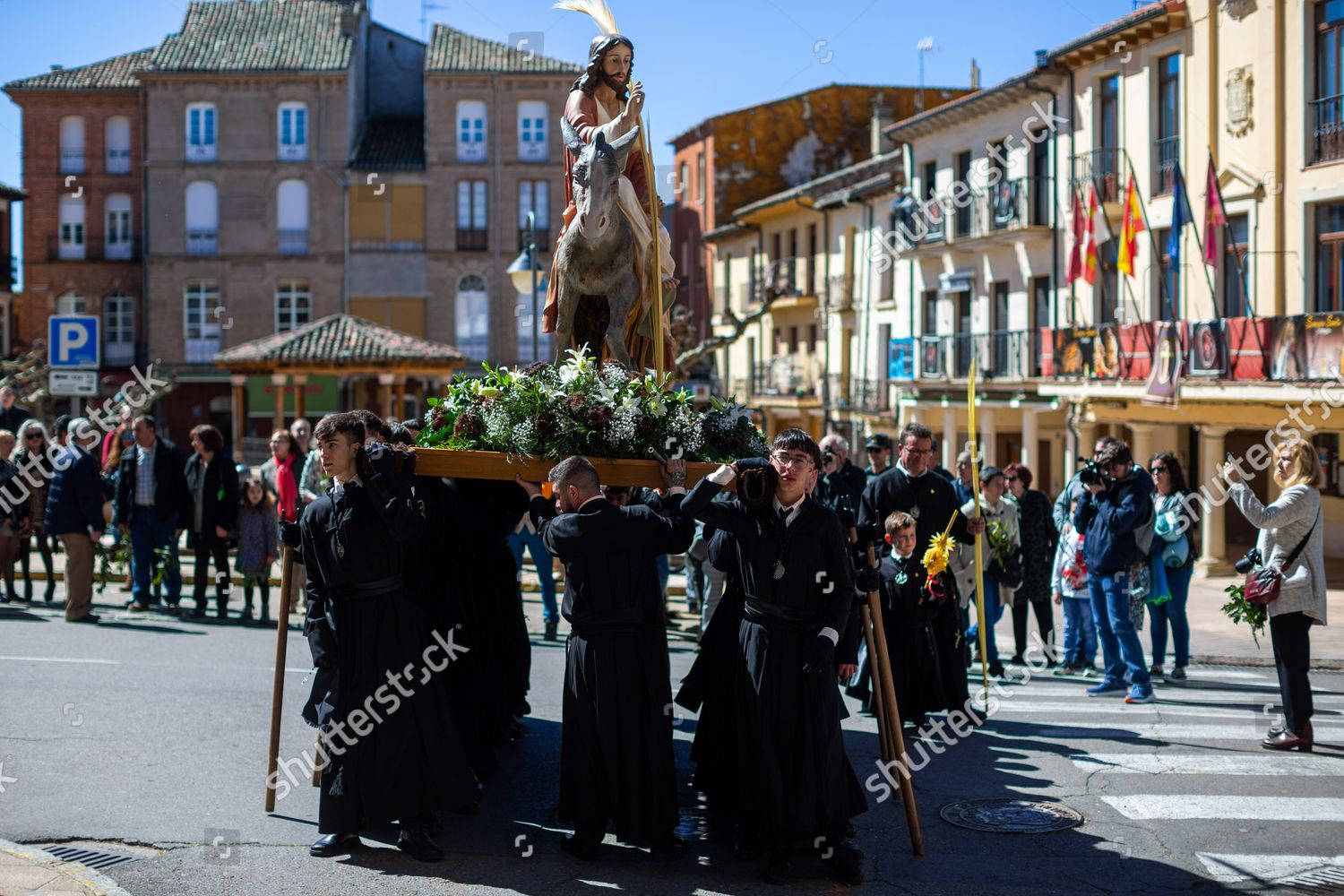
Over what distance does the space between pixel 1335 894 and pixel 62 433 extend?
14955 millimetres

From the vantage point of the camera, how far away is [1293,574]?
9141mm

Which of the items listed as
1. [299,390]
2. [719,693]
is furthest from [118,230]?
[719,693]

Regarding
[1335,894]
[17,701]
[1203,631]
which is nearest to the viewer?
[1335,894]

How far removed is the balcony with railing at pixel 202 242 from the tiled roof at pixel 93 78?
5.50 metres

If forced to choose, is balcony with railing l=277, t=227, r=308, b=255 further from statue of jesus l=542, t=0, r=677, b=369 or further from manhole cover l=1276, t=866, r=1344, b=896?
manhole cover l=1276, t=866, r=1344, b=896

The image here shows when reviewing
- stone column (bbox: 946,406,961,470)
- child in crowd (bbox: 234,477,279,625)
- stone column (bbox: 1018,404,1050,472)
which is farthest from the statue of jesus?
stone column (bbox: 946,406,961,470)

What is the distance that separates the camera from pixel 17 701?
10125 millimetres

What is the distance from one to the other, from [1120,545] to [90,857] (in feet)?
24.4

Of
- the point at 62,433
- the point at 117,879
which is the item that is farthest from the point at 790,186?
the point at 117,879

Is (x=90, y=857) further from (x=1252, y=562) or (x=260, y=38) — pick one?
(x=260, y=38)

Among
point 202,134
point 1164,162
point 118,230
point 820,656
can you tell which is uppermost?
point 202,134

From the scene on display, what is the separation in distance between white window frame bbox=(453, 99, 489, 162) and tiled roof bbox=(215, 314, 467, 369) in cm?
2106

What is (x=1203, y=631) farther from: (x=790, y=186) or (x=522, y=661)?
(x=790, y=186)

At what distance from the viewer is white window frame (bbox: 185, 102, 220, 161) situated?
48.8 metres
